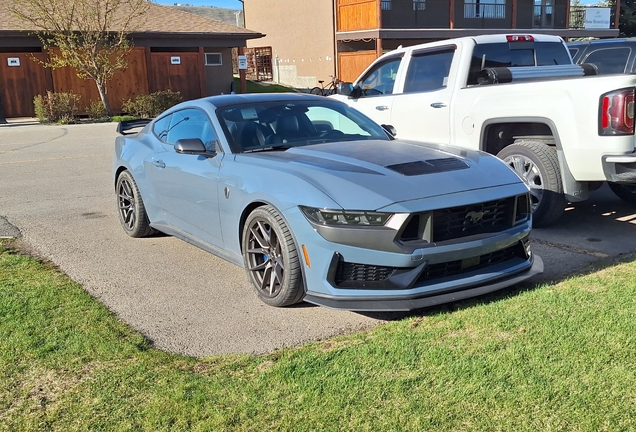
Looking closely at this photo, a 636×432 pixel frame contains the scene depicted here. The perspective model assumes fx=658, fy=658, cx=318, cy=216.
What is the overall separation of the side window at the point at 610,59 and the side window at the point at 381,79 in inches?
146

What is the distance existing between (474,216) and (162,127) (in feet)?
A: 11.6

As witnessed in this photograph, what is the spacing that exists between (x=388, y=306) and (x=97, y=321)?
78.7 inches

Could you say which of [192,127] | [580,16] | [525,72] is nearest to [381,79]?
[525,72]

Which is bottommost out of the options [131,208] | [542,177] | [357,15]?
[131,208]

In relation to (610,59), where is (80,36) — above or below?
above

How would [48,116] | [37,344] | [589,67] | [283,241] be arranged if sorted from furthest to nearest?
[48,116] → [589,67] → [283,241] → [37,344]

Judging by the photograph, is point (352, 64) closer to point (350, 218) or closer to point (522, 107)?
point (522, 107)

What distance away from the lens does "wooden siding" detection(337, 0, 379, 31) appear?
30.9 m

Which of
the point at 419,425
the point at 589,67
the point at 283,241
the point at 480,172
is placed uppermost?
the point at 589,67

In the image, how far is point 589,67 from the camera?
813 centimetres

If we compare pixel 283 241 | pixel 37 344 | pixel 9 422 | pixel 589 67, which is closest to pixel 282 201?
pixel 283 241

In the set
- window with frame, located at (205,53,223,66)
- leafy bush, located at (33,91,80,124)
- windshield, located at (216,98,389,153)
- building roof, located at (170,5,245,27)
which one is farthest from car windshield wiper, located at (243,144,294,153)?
building roof, located at (170,5,245,27)

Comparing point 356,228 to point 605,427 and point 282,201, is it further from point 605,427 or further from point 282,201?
point 605,427

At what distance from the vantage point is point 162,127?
6637mm
